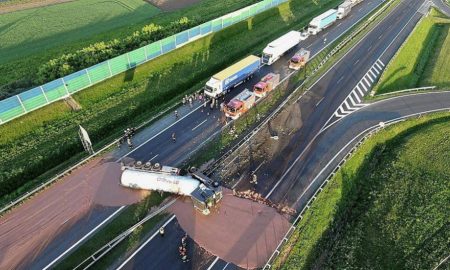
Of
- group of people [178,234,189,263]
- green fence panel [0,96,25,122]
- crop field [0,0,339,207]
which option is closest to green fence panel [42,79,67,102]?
crop field [0,0,339,207]


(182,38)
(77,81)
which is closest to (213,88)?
(182,38)

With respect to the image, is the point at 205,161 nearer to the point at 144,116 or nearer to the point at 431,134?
the point at 144,116

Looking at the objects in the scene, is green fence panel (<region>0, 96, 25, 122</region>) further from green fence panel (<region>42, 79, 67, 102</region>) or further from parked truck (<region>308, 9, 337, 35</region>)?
parked truck (<region>308, 9, 337, 35</region>)

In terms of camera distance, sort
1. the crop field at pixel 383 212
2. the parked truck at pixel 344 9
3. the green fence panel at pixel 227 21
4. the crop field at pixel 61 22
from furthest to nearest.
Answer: the parked truck at pixel 344 9 → the green fence panel at pixel 227 21 → the crop field at pixel 61 22 → the crop field at pixel 383 212

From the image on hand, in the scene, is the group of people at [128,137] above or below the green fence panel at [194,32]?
below

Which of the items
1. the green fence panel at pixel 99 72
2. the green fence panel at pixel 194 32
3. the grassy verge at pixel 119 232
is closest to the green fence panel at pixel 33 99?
the green fence panel at pixel 99 72

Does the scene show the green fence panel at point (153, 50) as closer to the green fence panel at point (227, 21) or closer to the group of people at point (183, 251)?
the green fence panel at point (227, 21)

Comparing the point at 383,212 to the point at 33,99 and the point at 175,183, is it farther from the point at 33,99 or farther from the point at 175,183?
the point at 33,99
